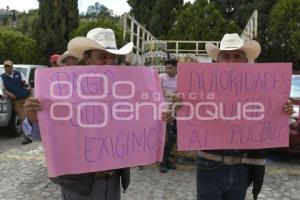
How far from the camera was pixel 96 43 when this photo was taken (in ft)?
9.73

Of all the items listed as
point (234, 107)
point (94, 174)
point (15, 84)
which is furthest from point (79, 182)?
point (15, 84)

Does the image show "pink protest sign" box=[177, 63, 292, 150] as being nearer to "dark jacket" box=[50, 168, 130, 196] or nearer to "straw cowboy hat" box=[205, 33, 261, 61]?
"straw cowboy hat" box=[205, 33, 261, 61]

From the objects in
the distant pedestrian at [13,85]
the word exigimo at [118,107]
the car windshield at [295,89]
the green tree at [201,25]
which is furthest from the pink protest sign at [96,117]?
the green tree at [201,25]

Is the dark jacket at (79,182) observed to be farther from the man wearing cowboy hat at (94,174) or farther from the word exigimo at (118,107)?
the word exigimo at (118,107)

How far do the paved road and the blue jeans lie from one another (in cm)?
255

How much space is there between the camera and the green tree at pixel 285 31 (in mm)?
25516

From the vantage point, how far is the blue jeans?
11.2 ft

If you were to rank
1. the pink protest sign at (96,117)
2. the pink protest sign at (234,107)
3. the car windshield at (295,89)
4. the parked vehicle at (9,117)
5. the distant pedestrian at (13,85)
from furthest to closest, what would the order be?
the parked vehicle at (9,117) → the distant pedestrian at (13,85) → the car windshield at (295,89) → the pink protest sign at (234,107) → the pink protest sign at (96,117)

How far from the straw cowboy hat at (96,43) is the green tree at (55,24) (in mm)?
27633

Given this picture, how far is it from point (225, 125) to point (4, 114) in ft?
26.7

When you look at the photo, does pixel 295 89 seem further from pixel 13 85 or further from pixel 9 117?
pixel 9 117

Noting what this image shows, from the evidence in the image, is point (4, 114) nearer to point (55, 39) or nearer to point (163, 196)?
point (163, 196)

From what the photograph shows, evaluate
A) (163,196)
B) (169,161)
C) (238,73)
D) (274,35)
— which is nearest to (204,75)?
(238,73)

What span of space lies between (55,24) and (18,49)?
2.56 meters
